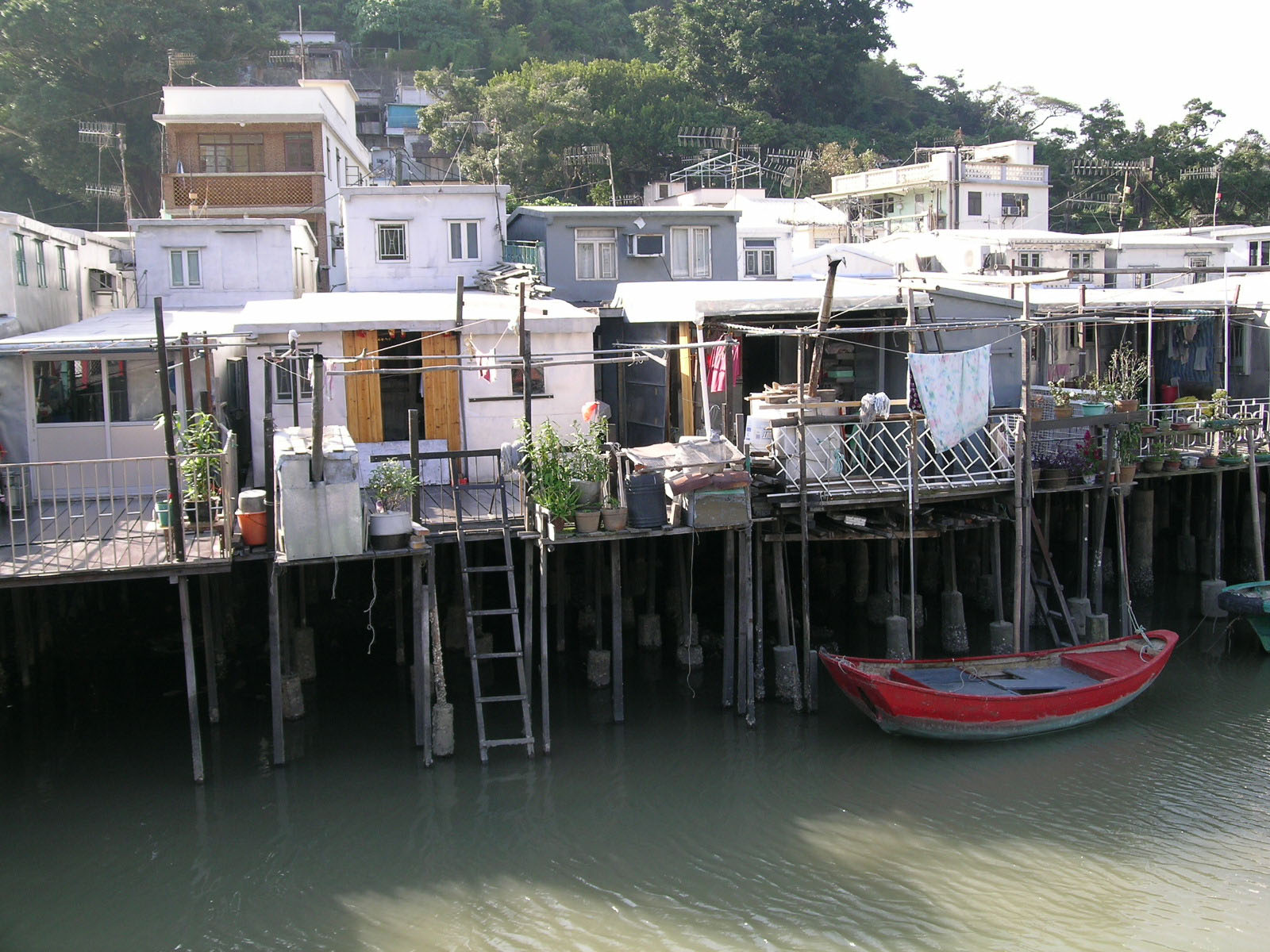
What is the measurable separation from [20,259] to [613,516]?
Answer: 13323 mm

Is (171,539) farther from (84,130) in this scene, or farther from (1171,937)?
(84,130)

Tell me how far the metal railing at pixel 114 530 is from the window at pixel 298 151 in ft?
72.0

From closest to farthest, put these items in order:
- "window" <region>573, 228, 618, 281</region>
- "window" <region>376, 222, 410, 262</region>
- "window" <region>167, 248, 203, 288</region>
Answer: "window" <region>167, 248, 203, 288</region> → "window" <region>376, 222, 410, 262</region> → "window" <region>573, 228, 618, 281</region>

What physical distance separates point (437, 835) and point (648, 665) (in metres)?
5.61

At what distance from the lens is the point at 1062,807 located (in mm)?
13312

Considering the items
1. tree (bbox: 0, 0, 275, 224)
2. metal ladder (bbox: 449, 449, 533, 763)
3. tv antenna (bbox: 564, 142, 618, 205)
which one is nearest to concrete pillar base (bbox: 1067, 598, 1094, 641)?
metal ladder (bbox: 449, 449, 533, 763)

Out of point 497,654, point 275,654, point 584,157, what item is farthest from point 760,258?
point 275,654

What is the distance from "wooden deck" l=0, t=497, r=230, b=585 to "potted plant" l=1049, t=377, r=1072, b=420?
1204cm

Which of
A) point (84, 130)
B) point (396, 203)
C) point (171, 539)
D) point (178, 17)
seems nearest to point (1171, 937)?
point (171, 539)

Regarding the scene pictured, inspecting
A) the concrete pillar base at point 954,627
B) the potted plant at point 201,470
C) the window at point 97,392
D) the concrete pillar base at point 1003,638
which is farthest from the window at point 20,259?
the concrete pillar base at point 1003,638

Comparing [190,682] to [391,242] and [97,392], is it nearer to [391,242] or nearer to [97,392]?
[97,392]

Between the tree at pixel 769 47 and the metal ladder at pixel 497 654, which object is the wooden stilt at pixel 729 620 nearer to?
the metal ladder at pixel 497 654

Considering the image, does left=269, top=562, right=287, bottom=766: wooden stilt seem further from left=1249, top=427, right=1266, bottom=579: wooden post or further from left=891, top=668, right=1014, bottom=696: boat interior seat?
left=1249, top=427, right=1266, bottom=579: wooden post

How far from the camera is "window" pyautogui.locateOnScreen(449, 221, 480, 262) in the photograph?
2589 centimetres
